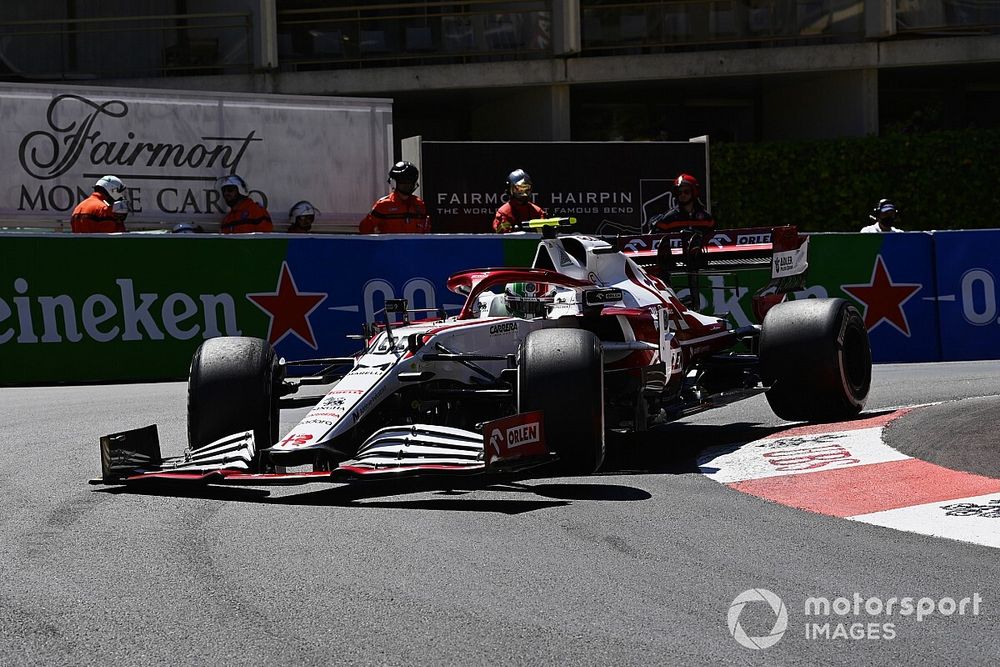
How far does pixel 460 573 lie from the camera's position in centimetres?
530

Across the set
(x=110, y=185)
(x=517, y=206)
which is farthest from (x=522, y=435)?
(x=110, y=185)

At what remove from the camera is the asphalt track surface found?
4320 millimetres

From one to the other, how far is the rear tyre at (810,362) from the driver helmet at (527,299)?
1614 mm

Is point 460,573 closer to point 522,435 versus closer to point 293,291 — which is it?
point 522,435

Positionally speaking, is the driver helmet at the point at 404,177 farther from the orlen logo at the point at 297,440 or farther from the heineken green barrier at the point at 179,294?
the orlen logo at the point at 297,440

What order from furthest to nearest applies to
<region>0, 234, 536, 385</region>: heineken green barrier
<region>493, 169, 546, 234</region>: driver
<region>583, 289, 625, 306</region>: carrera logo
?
<region>493, 169, 546, 234</region>: driver
<region>0, 234, 536, 385</region>: heineken green barrier
<region>583, 289, 625, 306</region>: carrera logo

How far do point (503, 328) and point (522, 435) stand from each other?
1.64 metres

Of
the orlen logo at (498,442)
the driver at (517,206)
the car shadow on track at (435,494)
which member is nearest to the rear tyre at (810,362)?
the car shadow on track at (435,494)

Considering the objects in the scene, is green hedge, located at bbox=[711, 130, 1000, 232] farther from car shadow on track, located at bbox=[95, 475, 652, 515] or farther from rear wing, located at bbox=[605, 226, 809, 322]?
car shadow on track, located at bbox=[95, 475, 652, 515]

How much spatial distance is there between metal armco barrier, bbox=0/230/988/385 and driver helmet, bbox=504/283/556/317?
4915 millimetres

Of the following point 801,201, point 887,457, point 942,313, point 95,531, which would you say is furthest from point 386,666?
point 801,201

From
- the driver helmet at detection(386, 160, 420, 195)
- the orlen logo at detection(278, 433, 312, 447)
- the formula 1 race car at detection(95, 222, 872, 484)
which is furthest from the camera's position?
the driver helmet at detection(386, 160, 420, 195)

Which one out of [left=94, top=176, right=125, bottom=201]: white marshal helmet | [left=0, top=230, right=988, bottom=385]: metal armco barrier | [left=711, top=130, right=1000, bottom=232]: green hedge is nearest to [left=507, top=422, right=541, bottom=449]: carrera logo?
[left=0, top=230, right=988, bottom=385]: metal armco barrier

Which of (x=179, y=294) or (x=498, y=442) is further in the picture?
(x=179, y=294)
